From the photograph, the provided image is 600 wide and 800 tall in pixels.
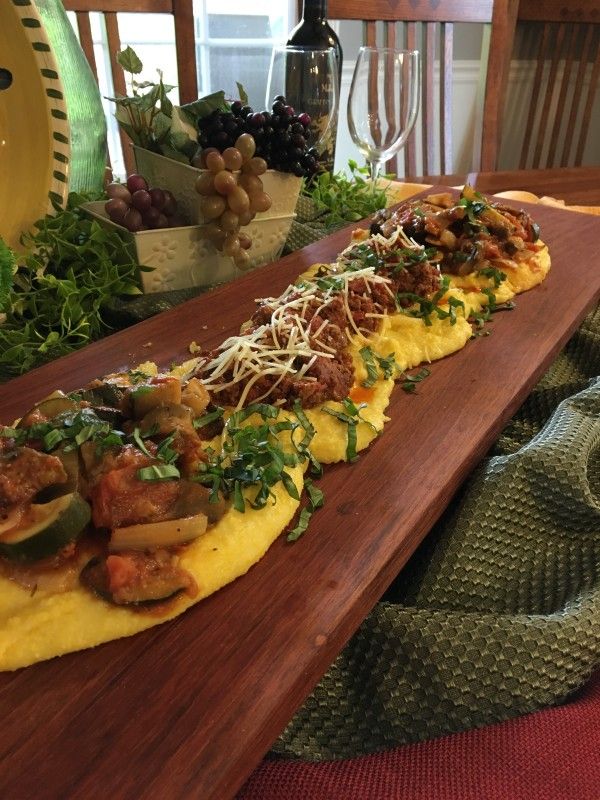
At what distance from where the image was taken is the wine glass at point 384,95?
2.33 metres

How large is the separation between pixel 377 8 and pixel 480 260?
2.14 m

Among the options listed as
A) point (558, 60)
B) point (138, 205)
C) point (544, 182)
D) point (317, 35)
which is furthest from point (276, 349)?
point (558, 60)

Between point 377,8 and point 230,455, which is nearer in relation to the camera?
point 230,455

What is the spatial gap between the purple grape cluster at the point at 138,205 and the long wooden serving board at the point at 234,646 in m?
0.38

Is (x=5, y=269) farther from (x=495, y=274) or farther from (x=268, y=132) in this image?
(x=495, y=274)

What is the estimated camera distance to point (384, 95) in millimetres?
2338

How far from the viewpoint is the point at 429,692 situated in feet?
2.92

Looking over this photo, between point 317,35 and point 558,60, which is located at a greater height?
point 317,35

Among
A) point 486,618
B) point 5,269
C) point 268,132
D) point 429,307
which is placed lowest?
point 486,618

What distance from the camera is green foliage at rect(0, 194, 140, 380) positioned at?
1486mm

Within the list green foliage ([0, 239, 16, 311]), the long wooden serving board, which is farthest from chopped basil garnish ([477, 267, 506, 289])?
green foliage ([0, 239, 16, 311])

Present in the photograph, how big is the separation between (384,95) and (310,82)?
29 centimetres

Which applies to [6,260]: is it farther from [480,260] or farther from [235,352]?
[480,260]

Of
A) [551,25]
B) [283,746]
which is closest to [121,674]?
[283,746]
